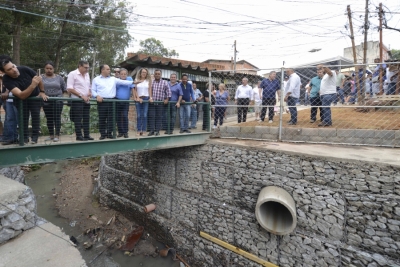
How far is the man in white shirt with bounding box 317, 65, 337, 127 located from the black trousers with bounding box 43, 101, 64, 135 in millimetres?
5562

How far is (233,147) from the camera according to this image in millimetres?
5352

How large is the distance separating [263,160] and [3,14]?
13.6 meters

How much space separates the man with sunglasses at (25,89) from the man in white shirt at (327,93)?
5720mm

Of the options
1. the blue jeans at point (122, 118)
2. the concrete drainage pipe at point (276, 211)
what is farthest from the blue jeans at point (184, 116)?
the concrete drainage pipe at point (276, 211)

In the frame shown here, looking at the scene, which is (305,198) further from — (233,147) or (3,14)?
(3,14)

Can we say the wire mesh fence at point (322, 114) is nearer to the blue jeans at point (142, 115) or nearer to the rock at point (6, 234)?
the blue jeans at point (142, 115)

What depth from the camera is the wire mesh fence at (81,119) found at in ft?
12.0

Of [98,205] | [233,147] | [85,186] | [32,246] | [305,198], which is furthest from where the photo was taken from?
[85,186]

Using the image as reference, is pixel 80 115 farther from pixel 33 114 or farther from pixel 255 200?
pixel 255 200

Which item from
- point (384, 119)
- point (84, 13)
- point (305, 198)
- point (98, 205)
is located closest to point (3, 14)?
point (84, 13)

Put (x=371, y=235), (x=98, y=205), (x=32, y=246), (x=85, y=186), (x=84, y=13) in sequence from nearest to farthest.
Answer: (x=32, y=246), (x=371, y=235), (x=98, y=205), (x=85, y=186), (x=84, y=13)

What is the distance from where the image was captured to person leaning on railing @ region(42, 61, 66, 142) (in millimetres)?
3963

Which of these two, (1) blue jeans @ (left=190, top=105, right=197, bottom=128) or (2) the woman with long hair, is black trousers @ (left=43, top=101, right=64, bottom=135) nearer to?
(2) the woman with long hair

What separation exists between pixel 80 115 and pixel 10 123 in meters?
1.03
